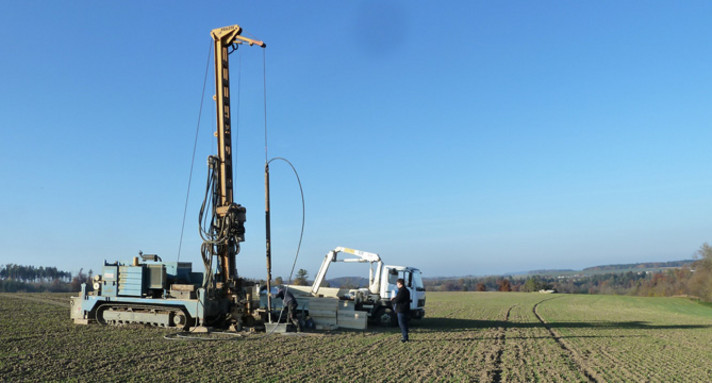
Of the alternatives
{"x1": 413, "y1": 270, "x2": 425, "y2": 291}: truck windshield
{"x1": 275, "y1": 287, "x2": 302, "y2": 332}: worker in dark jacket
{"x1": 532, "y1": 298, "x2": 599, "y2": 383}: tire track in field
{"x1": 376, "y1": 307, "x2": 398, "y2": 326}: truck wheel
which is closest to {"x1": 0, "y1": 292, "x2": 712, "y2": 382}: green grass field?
{"x1": 532, "y1": 298, "x2": 599, "y2": 383}: tire track in field

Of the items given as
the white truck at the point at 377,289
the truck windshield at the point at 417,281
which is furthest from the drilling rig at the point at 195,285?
the truck windshield at the point at 417,281

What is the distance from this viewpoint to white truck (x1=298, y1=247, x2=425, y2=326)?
20.5 m

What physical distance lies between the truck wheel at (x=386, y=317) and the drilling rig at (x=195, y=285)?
5.08 metres

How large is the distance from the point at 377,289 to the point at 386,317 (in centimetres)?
131

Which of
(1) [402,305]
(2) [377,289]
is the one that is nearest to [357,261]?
(2) [377,289]

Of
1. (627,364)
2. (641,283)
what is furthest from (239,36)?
(641,283)

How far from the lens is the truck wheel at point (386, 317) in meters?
20.5

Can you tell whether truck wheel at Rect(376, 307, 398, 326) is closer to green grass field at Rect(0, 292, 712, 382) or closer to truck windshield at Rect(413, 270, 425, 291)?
green grass field at Rect(0, 292, 712, 382)

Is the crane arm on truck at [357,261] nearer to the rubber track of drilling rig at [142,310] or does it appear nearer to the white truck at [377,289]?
the white truck at [377,289]

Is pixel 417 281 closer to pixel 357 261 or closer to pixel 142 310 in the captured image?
pixel 357 261

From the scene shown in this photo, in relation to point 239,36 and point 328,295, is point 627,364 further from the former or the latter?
point 239,36

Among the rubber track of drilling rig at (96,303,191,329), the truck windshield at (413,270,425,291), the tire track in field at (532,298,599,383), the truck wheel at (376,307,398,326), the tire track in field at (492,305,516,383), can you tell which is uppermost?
the truck windshield at (413,270,425,291)

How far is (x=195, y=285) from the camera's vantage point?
17312 millimetres

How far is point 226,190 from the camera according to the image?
18.0m
